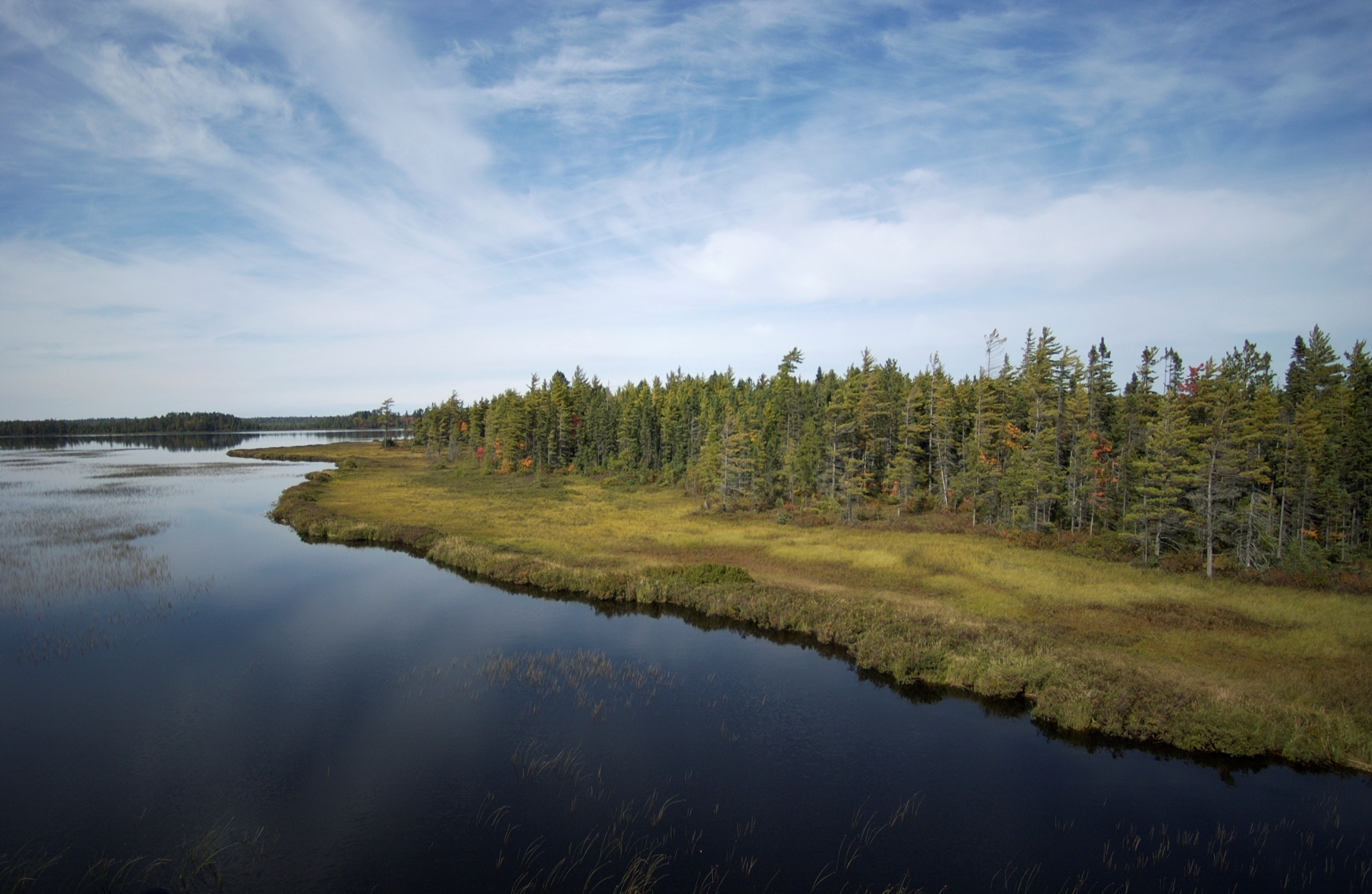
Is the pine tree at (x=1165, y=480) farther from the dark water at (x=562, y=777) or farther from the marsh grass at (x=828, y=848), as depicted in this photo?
the marsh grass at (x=828, y=848)

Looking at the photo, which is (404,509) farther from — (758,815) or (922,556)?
(758,815)

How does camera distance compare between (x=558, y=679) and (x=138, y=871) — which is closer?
(x=138, y=871)

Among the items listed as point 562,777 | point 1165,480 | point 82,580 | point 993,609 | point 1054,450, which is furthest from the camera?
point 1054,450

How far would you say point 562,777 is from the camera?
16.7 metres

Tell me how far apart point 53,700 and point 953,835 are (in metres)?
27.5

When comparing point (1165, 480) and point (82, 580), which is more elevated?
point (1165, 480)

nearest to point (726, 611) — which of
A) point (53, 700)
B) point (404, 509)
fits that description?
point (53, 700)

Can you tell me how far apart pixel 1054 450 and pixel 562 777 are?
178ft

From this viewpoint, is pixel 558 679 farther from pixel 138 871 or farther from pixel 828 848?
pixel 138 871

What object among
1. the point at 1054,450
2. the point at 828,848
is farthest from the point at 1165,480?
the point at 828,848

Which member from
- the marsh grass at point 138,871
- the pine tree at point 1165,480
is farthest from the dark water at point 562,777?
the pine tree at point 1165,480

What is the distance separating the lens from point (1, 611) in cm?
2839

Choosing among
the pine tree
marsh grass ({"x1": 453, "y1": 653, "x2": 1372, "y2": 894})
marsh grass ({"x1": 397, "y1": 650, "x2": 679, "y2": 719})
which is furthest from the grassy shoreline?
marsh grass ({"x1": 397, "y1": 650, "x2": 679, "y2": 719})

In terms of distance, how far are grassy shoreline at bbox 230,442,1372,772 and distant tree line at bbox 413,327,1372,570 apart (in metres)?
7.55
